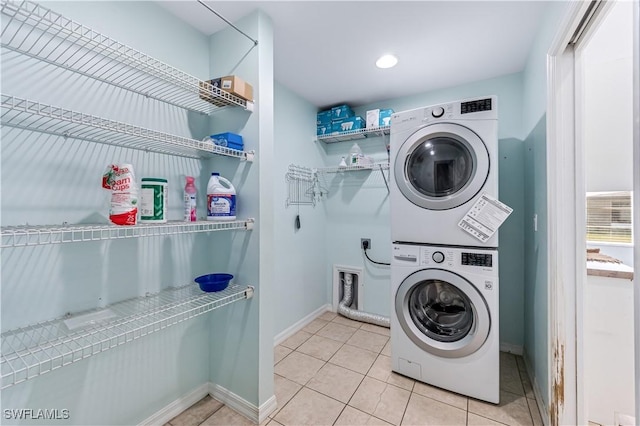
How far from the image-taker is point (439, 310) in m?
1.74

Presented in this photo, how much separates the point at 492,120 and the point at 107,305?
2.22 meters

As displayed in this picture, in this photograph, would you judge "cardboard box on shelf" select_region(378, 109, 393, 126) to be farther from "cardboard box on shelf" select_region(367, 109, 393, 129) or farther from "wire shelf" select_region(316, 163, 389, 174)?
"wire shelf" select_region(316, 163, 389, 174)

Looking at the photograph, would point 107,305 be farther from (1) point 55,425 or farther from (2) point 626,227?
→ (2) point 626,227

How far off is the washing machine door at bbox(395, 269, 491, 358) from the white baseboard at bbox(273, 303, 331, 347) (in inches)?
42.7

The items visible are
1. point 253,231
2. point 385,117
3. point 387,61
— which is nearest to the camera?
point 253,231

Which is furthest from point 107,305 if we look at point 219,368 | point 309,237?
point 309,237

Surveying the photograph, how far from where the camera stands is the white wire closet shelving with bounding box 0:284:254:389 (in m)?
0.86

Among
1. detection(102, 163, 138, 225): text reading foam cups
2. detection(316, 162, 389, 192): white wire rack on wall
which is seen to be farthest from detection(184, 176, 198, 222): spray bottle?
detection(316, 162, 389, 192): white wire rack on wall

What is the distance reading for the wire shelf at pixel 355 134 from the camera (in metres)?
2.38

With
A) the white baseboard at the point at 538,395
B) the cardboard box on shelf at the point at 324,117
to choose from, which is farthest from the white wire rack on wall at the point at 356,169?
the white baseboard at the point at 538,395

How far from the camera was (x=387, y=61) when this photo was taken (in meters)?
1.90

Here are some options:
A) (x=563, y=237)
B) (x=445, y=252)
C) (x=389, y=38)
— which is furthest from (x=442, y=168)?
(x=389, y=38)

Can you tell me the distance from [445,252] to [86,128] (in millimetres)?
1899

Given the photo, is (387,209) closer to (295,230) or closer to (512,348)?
(295,230)
